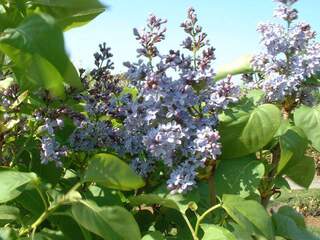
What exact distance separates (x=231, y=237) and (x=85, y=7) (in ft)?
2.03

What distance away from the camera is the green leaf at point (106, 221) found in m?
1.05

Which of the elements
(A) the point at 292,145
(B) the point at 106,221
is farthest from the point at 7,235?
(A) the point at 292,145

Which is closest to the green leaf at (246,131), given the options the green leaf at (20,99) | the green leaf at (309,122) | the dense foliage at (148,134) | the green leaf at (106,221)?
the dense foliage at (148,134)

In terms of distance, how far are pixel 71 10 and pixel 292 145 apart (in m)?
0.60

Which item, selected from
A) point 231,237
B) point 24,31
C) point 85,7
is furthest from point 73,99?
point 231,237

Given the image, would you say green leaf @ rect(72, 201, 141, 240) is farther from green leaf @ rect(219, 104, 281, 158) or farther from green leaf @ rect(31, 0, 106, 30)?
green leaf @ rect(31, 0, 106, 30)

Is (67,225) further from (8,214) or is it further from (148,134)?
(148,134)

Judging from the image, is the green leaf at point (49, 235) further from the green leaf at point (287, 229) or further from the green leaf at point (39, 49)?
the green leaf at point (287, 229)

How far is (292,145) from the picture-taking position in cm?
133

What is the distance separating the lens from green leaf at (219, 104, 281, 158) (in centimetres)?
129

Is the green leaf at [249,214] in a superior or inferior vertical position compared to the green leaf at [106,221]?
inferior

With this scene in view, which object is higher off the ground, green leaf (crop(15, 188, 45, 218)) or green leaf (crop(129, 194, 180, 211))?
green leaf (crop(15, 188, 45, 218))

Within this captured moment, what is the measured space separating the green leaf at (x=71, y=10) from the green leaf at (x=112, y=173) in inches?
15.9

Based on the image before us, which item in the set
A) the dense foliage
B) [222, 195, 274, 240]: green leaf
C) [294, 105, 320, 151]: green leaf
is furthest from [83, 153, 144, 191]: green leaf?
[294, 105, 320, 151]: green leaf
